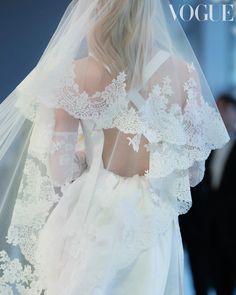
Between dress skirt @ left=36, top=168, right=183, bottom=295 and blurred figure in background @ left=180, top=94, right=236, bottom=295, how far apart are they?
79cm

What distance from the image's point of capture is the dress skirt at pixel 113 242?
4.00 feet

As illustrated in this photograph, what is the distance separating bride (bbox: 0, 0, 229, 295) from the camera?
3.86 ft

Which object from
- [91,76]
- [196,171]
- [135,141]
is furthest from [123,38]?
[196,171]

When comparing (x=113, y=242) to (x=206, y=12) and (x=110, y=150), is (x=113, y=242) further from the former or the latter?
(x=206, y=12)

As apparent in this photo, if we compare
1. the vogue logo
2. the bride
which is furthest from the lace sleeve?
the vogue logo

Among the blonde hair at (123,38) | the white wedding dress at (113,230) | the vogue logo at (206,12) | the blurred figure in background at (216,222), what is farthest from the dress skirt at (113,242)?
the vogue logo at (206,12)

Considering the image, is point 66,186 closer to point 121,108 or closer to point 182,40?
point 121,108

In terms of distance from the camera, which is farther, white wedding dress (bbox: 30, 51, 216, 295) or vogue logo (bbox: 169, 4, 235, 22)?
vogue logo (bbox: 169, 4, 235, 22)

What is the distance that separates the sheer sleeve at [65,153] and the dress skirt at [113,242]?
0.03 m

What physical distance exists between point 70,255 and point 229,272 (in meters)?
1.09

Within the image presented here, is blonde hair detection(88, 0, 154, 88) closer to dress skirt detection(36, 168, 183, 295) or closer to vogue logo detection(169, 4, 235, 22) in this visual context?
dress skirt detection(36, 168, 183, 295)

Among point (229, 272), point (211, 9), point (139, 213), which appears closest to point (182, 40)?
point (139, 213)

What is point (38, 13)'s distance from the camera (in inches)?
85.7

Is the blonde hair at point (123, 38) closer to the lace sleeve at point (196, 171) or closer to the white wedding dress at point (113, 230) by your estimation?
the white wedding dress at point (113, 230)
